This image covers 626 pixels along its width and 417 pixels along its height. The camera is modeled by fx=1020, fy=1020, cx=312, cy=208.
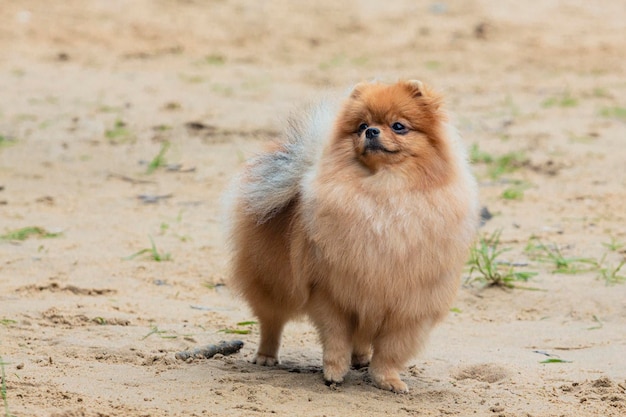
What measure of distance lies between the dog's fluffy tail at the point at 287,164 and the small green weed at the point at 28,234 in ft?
6.98

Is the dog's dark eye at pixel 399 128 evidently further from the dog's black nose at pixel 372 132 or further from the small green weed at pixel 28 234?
the small green weed at pixel 28 234

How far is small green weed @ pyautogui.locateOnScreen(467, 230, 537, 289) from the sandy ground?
0.31ft

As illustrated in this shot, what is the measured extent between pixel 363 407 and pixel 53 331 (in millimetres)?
1550

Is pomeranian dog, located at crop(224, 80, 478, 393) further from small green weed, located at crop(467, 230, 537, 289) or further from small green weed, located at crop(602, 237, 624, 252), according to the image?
small green weed, located at crop(602, 237, 624, 252)

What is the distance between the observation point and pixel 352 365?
472 cm

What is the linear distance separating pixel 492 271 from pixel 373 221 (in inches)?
74.8

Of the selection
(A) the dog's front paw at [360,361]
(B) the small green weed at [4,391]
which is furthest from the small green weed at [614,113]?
(B) the small green weed at [4,391]

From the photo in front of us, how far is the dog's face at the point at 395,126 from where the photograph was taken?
4.04 meters

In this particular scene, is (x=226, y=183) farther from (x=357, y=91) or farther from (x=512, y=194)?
(x=357, y=91)

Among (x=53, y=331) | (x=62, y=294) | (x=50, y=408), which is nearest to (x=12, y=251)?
(x=62, y=294)

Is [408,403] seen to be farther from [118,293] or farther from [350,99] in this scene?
[118,293]

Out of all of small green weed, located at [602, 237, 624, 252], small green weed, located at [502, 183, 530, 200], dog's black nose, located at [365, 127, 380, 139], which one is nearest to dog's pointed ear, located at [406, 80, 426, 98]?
dog's black nose, located at [365, 127, 380, 139]

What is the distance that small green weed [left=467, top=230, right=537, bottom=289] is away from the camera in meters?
5.68

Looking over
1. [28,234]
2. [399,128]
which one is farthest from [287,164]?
[28,234]
